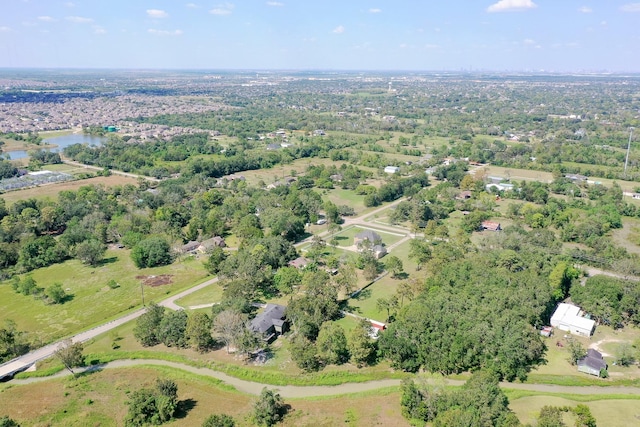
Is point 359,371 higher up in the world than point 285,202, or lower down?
lower down

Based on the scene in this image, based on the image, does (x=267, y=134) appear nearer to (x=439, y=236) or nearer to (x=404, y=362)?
(x=439, y=236)

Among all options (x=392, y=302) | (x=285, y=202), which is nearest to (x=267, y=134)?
(x=285, y=202)

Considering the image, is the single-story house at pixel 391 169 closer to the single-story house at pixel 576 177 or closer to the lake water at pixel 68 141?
the single-story house at pixel 576 177

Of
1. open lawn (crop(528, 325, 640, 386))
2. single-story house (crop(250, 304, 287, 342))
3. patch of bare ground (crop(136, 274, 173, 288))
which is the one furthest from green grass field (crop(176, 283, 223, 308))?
open lawn (crop(528, 325, 640, 386))

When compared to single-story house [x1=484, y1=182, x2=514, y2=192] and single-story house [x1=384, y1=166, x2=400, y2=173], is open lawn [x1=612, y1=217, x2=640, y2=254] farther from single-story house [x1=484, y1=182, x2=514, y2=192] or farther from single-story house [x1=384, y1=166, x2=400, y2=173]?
single-story house [x1=384, y1=166, x2=400, y2=173]

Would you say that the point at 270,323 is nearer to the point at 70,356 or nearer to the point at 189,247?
the point at 70,356

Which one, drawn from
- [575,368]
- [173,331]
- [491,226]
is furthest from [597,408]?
[491,226]

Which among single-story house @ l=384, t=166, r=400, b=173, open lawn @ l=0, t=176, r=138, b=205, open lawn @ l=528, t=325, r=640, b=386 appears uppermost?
single-story house @ l=384, t=166, r=400, b=173
